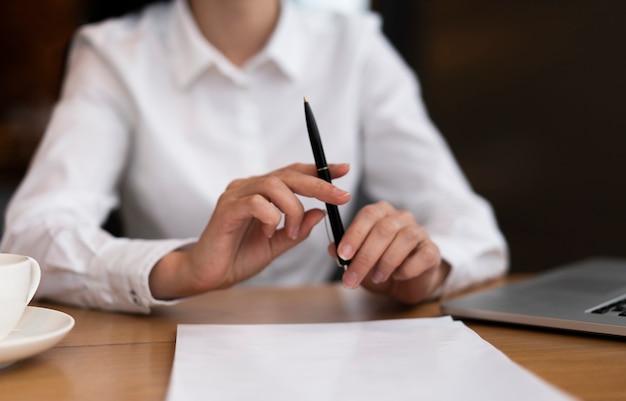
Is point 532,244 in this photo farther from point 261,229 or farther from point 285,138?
point 261,229

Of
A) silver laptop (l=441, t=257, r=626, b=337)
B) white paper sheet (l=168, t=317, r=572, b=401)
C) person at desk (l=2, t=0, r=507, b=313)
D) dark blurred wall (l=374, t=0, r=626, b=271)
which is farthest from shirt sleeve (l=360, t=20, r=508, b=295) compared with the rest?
dark blurred wall (l=374, t=0, r=626, b=271)

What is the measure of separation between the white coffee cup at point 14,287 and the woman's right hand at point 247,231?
0.24 meters

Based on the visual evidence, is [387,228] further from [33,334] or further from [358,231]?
[33,334]

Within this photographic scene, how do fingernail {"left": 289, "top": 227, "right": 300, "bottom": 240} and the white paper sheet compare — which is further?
fingernail {"left": 289, "top": 227, "right": 300, "bottom": 240}

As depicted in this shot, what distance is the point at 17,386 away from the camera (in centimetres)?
60

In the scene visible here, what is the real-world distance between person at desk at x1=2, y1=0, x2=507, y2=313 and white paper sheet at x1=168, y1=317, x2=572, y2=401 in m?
0.26

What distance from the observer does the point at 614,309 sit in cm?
81

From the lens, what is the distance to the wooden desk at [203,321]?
1.94 feet

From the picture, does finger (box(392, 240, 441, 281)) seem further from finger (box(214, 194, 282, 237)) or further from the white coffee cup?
the white coffee cup

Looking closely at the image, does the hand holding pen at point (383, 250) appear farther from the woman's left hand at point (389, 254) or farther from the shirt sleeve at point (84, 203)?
the shirt sleeve at point (84, 203)

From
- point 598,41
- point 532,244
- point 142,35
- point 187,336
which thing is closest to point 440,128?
point 532,244

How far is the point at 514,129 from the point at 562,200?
27cm

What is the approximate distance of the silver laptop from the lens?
0.77 meters

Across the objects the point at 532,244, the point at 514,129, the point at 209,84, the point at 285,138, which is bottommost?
the point at 532,244
